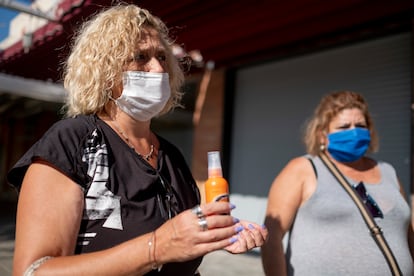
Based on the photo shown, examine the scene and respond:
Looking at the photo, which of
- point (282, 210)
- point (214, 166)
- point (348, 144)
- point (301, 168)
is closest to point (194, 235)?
point (214, 166)

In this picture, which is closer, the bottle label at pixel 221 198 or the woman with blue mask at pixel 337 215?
the bottle label at pixel 221 198

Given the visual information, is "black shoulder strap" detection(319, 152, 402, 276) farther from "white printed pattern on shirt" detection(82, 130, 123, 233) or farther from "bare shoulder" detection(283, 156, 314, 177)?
"white printed pattern on shirt" detection(82, 130, 123, 233)

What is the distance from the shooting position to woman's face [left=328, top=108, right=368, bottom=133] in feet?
7.57

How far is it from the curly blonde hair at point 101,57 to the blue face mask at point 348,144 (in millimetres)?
1373

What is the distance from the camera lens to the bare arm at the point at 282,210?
2014 mm

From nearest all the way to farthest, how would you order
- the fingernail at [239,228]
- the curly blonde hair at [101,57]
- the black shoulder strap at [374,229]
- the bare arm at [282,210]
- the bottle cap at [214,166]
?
the fingernail at [239,228] < the bottle cap at [214,166] < the curly blonde hair at [101,57] < the black shoulder strap at [374,229] < the bare arm at [282,210]

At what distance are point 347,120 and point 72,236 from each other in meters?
1.83

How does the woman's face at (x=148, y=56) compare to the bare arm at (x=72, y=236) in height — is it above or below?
above

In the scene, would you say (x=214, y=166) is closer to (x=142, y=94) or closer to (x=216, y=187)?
(x=216, y=187)

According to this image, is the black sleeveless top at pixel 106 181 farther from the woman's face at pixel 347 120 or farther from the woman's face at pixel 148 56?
the woman's face at pixel 347 120

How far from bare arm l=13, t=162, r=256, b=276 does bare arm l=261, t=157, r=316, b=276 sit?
1.11 m

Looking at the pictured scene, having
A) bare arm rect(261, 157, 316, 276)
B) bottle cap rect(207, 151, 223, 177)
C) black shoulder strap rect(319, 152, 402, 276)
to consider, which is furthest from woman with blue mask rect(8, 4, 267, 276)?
black shoulder strap rect(319, 152, 402, 276)

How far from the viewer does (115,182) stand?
121cm

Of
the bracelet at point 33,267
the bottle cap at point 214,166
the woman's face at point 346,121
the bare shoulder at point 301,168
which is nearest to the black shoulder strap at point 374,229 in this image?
the bare shoulder at point 301,168
